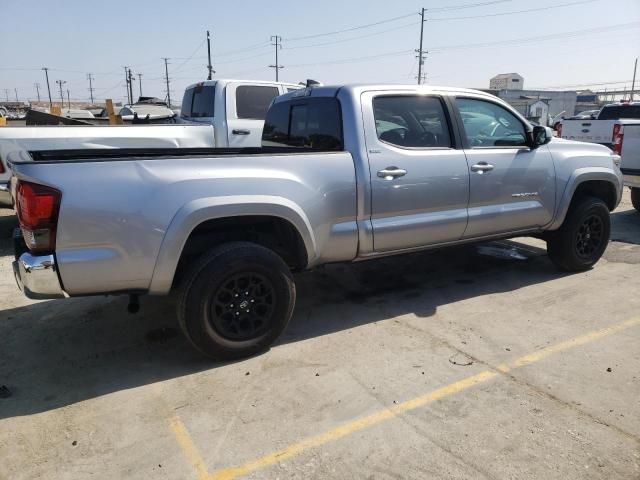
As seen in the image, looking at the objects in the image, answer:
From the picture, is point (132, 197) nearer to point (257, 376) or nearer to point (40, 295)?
point (40, 295)

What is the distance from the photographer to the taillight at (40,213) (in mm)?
2820

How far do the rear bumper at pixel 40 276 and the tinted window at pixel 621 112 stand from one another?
13.2 m

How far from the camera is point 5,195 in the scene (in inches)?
222

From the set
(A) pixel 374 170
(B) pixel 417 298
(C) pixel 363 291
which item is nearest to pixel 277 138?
(A) pixel 374 170

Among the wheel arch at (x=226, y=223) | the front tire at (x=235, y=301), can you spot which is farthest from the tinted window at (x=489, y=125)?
the front tire at (x=235, y=301)

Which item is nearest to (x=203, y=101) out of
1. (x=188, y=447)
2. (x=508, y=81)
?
(x=188, y=447)

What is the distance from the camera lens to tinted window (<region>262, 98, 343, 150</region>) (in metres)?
4.01

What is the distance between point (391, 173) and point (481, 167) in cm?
102

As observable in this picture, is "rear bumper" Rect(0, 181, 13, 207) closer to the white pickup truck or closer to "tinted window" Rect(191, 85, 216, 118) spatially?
"tinted window" Rect(191, 85, 216, 118)

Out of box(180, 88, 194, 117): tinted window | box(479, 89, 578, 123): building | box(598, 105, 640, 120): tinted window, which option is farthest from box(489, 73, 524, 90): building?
box(180, 88, 194, 117): tinted window

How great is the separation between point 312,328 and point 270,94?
5.15 meters

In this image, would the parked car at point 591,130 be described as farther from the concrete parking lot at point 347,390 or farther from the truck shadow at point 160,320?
the concrete parking lot at point 347,390

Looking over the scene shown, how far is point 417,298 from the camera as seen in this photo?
15.5 ft

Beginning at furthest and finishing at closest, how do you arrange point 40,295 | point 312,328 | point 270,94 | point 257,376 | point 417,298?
point 270,94 → point 417,298 → point 312,328 → point 257,376 → point 40,295
